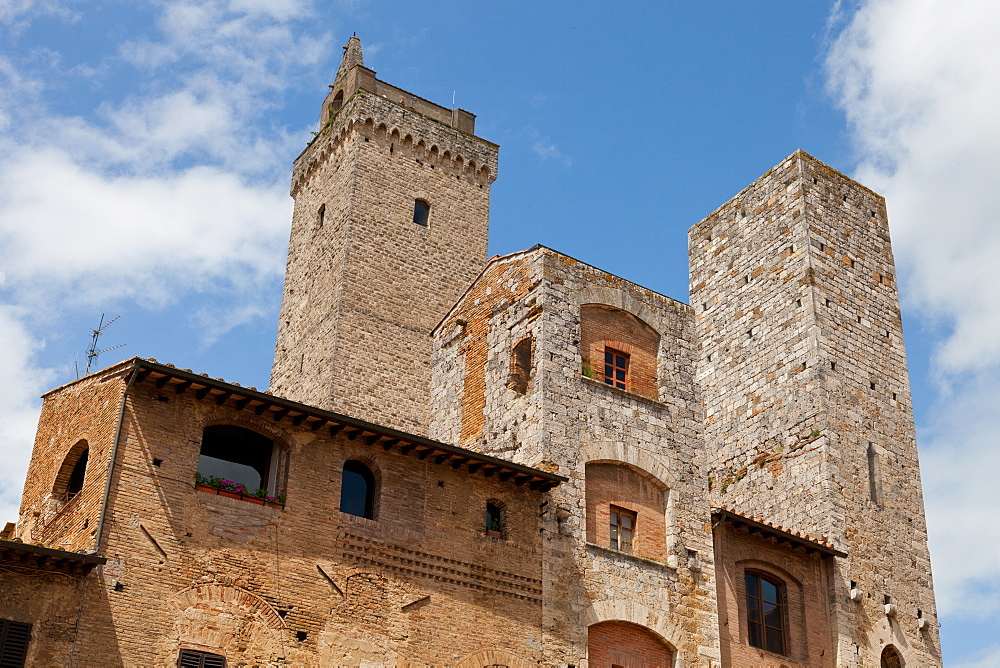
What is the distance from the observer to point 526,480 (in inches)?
806

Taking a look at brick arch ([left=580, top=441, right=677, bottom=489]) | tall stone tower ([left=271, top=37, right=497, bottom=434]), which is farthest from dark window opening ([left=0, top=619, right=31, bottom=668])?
tall stone tower ([left=271, top=37, right=497, bottom=434])

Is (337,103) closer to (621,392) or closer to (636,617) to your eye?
(621,392)

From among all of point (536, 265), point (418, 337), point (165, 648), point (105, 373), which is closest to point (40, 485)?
point (105, 373)

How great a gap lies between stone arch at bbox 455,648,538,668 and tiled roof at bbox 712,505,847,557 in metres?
5.49

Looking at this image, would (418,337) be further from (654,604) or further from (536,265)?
(654,604)

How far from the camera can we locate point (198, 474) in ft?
56.9

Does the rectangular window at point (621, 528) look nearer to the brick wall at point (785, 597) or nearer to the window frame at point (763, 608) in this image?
the brick wall at point (785, 597)

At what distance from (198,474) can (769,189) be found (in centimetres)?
1761

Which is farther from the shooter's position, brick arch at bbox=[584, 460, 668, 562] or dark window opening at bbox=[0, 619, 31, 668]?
brick arch at bbox=[584, 460, 668, 562]

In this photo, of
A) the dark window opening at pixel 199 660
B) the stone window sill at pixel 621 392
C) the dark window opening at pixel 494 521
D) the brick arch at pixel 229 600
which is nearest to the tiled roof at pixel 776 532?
the stone window sill at pixel 621 392

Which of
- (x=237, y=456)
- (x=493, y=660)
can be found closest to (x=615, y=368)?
(x=493, y=660)

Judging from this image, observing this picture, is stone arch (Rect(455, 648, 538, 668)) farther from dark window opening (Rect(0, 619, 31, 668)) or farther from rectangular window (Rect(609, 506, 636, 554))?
dark window opening (Rect(0, 619, 31, 668))

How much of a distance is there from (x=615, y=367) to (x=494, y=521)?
4522 mm

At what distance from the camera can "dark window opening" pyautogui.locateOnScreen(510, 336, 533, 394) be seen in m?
22.4
